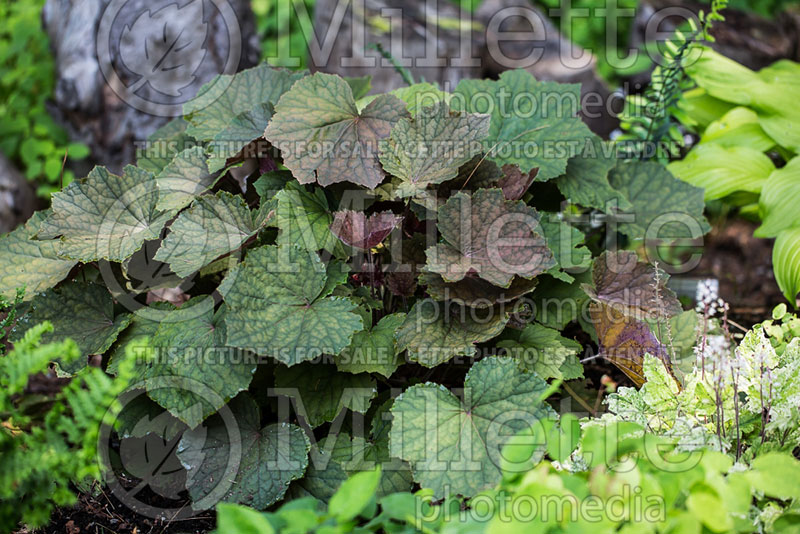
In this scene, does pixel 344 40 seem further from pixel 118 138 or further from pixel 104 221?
pixel 104 221

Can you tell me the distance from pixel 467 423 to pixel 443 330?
0.26m

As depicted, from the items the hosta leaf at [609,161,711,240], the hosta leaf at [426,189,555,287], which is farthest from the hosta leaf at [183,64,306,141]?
the hosta leaf at [609,161,711,240]

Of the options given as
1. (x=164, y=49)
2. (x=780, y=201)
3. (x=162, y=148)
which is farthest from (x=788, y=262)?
(x=164, y=49)

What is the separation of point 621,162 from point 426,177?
39.7 inches

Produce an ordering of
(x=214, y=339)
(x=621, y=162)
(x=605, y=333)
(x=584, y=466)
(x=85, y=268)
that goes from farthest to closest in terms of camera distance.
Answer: (x=621, y=162)
(x=85, y=268)
(x=605, y=333)
(x=214, y=339)
(x=584, y=466)

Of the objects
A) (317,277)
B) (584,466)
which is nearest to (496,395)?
(584,466)

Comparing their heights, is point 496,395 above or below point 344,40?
below

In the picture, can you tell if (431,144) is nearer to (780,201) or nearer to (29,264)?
(29,264)

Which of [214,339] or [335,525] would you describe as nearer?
[335,525]

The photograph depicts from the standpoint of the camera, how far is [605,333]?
1795 mm

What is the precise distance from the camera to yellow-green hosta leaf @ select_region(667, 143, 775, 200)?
2645 millimetres

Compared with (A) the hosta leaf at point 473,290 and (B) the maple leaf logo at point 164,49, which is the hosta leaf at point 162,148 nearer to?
(A) the hosta leaf at point 473,290

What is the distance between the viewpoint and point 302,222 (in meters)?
1.75

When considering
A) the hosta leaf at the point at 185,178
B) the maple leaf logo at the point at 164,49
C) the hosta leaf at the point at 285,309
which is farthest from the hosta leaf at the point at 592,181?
the maple leaf logo at the point at 164,49
